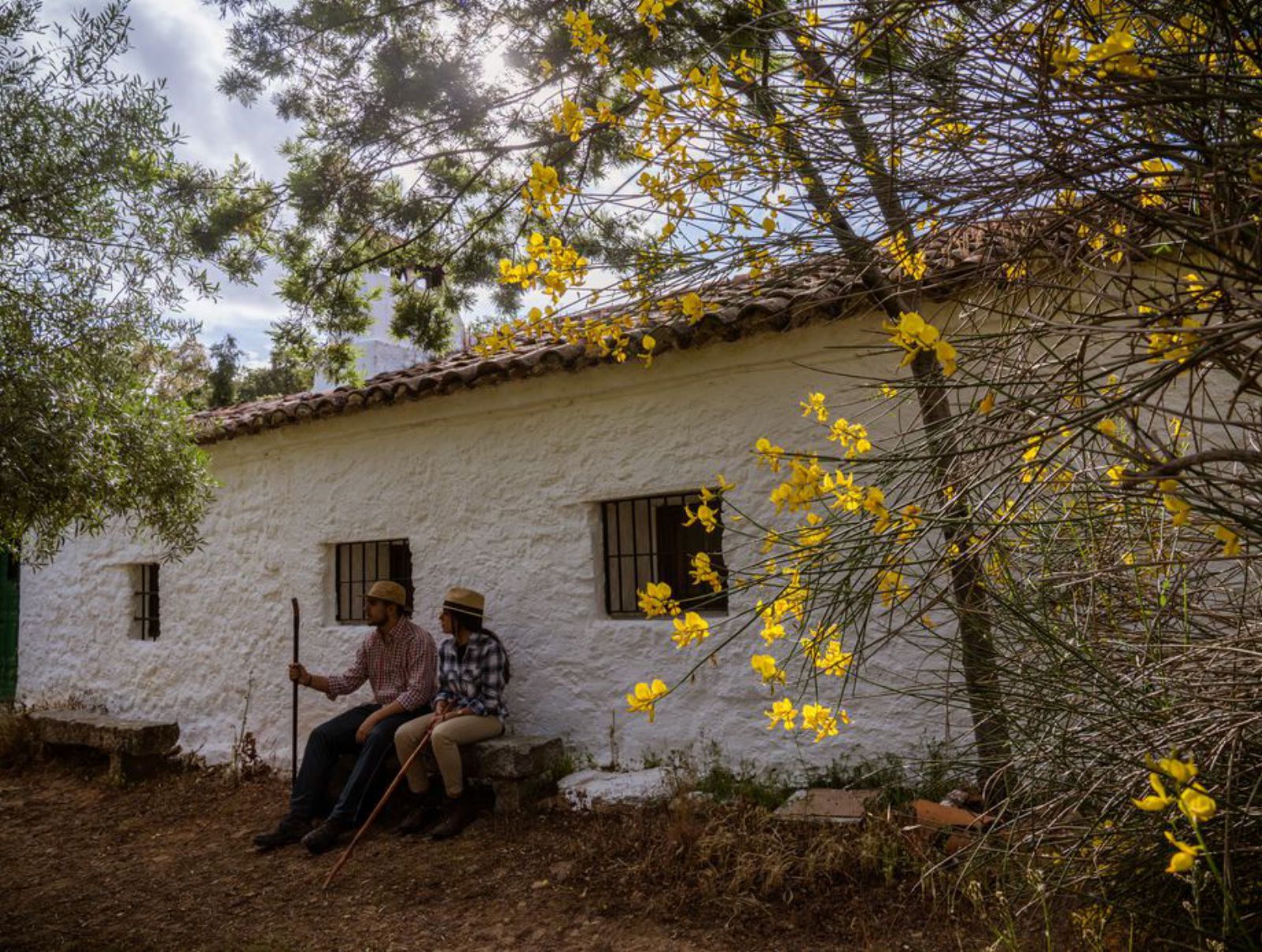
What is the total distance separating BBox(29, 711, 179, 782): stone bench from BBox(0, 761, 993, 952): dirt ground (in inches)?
39.6

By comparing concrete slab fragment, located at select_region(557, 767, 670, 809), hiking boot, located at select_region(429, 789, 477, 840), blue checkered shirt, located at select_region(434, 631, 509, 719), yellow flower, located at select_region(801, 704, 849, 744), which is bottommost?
hiking boot, located at select_region(429, 789, 477, 840)

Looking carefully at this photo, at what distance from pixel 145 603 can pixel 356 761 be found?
4.13 metres

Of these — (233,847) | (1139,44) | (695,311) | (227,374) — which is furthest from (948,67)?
(227,374)

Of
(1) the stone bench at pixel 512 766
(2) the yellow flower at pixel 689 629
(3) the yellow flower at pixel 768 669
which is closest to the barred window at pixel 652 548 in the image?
(1) the stone bench at pixel 512 766

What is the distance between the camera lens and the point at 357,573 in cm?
732

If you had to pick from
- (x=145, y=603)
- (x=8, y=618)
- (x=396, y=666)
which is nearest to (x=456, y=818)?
(x=396, y=666)

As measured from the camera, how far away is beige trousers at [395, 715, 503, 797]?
5270mm

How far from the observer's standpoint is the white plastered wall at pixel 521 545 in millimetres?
5035

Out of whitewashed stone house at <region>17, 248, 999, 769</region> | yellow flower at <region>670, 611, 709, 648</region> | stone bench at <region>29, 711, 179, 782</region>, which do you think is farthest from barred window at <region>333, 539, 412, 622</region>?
yellow flower at <region>670, 611, 709, 648</region>

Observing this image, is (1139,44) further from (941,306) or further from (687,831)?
(687,831)

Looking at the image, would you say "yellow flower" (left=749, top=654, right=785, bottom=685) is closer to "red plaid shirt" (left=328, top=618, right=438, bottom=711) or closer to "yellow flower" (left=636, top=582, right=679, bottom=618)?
"yellow flower" (left=636, top=582, right=679, bottom=618)

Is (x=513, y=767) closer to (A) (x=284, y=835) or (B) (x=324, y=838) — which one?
(B) (x=324, y=838)

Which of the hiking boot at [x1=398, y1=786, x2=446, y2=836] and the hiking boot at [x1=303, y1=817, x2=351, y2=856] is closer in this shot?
the hiking boot at [x1=303, y1=817, x2=351, y2=856]

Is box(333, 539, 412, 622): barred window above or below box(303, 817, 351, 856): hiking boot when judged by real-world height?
above
